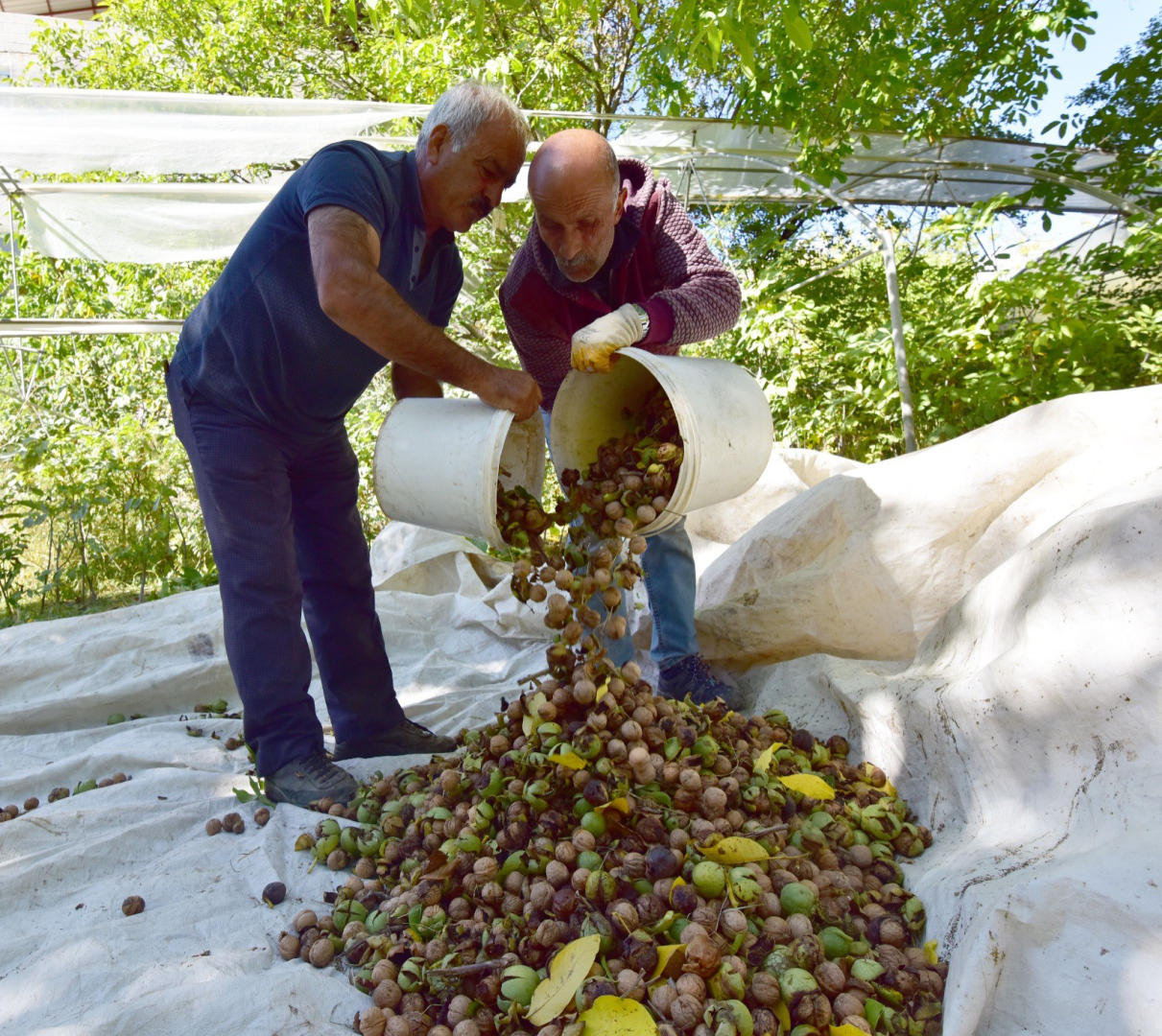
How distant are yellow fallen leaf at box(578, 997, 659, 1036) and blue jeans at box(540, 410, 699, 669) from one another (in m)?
1.37

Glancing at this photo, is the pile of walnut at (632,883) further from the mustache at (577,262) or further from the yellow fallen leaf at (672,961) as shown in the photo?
the mustache at (577,262)

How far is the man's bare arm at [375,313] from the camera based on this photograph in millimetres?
1794

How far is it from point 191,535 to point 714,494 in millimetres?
5101

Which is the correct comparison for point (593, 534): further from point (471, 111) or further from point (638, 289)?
point (471, 111)

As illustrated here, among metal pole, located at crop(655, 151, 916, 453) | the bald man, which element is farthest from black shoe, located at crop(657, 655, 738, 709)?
metal pole, located at crop(655, 151, 916, 453)

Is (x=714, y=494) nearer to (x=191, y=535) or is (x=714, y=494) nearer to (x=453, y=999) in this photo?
(x=453, y=999)

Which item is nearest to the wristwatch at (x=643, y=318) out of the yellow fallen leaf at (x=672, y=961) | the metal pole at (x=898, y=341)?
the yellow fallen leaf at (x=672, y=961)

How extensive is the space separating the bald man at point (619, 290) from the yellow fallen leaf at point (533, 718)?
2.40ft

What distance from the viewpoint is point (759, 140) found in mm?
5430

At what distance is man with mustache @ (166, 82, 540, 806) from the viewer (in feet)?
6.37

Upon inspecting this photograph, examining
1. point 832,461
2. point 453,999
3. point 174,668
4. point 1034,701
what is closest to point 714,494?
point 1034,701

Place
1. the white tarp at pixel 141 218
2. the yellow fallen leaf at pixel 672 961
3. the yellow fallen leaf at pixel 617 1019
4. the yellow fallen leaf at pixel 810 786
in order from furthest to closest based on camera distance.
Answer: the white tarp at pixel 141 218
the yellow fallen leaf at pixel 810 786
the yellow fallen leaf at pixel 672 961
the yellow fallen leaf at pixel 617 1019

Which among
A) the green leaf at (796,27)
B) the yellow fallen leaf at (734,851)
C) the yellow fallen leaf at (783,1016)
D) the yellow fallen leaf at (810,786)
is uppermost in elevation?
the green leaf at (796,27)

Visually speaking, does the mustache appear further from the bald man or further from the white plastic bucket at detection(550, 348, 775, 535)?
the white plastic bucket at detection(550, 348, 775, 535)
